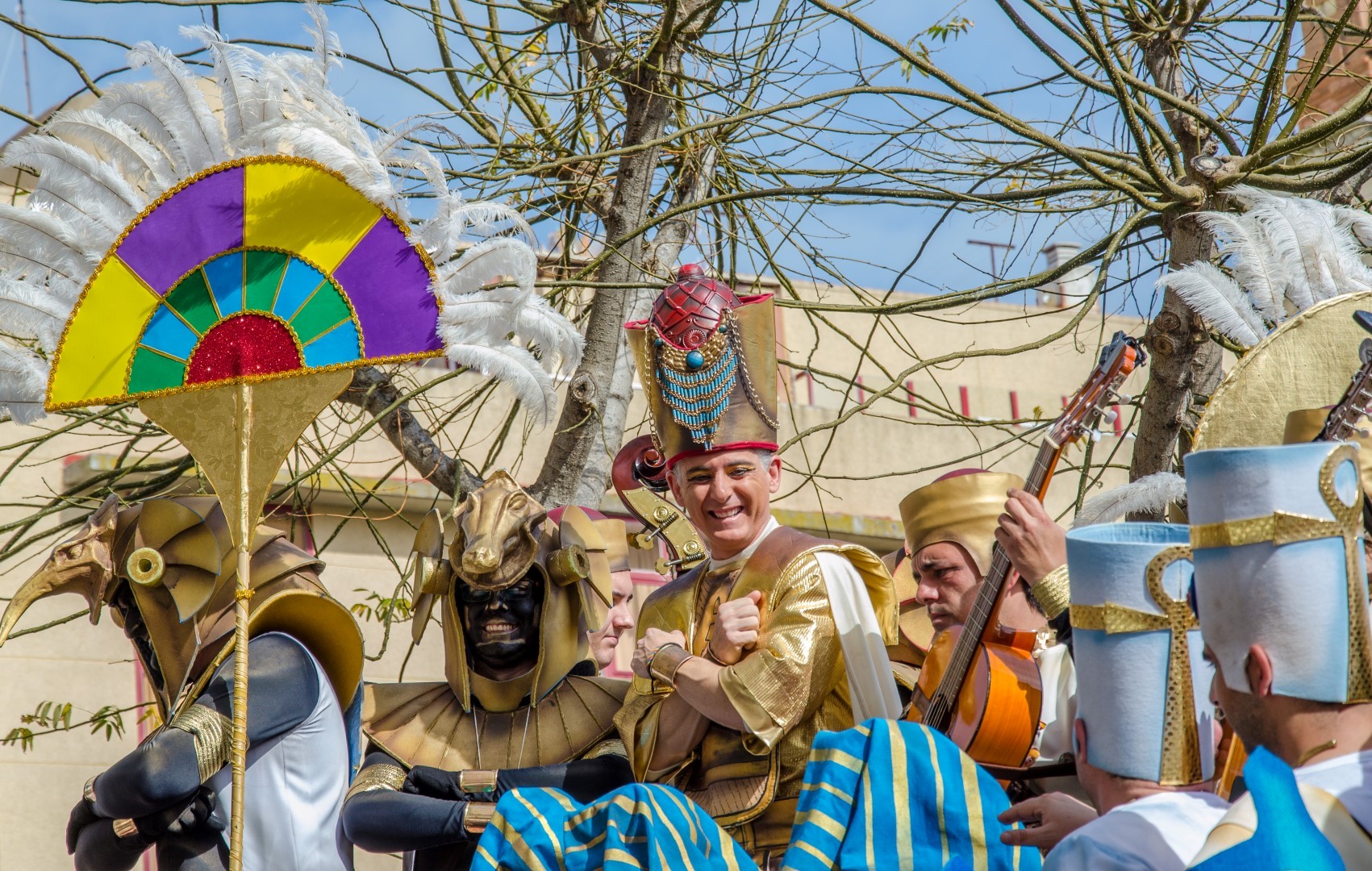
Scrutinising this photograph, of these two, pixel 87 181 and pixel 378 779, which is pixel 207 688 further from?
pixel 87 181

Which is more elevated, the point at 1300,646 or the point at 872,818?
the point at 1300,646

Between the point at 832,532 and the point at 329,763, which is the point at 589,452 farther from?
the point at 832,532

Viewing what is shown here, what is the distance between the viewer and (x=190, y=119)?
410cm

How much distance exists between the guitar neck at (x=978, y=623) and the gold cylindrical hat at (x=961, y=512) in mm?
755

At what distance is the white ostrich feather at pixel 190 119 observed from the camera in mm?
4082

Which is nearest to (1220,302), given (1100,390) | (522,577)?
(1100,390)

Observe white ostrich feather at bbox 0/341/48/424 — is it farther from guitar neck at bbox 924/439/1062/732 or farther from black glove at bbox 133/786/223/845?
guitar neck at bbox 924/439/1062/732

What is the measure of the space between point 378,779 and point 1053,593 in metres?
1.66

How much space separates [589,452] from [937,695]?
2.69m

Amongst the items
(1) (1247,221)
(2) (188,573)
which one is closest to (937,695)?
(1) (1247,221)

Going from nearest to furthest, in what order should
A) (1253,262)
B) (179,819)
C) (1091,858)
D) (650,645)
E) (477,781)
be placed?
(1091,858), (1253,262), (650,645), (477,781), (179,819)

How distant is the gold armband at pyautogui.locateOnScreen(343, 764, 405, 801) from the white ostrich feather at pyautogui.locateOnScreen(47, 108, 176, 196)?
4.96 feet

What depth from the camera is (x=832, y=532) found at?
12117 mm

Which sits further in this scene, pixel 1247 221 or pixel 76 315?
pixel 76 315
